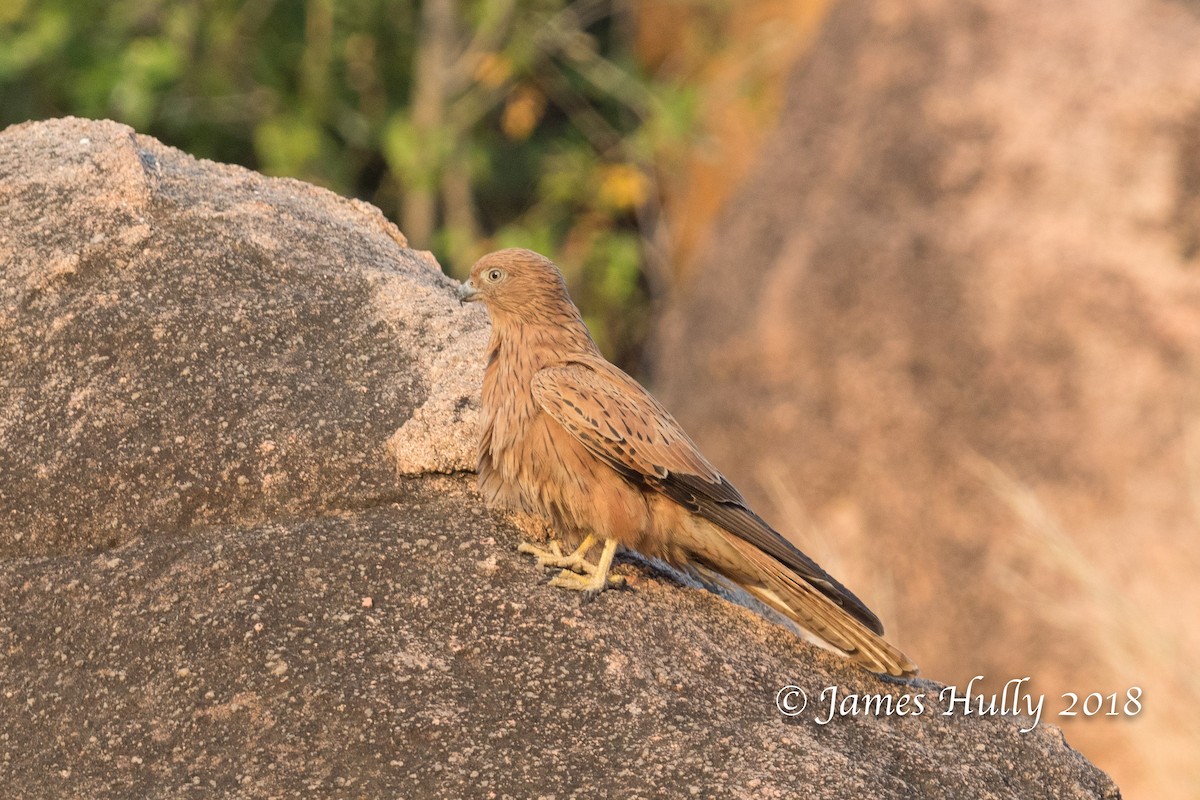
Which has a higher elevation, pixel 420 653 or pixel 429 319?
pixel 429 319

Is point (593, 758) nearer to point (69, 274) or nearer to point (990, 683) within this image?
point (69, 274)

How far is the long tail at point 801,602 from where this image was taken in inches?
151

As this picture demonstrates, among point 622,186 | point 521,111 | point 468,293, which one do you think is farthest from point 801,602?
point 521,111

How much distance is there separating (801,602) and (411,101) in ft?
33.1

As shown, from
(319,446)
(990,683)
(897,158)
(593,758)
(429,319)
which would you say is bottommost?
(593,758)

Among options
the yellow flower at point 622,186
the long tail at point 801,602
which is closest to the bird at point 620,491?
the long tail at point 801,602

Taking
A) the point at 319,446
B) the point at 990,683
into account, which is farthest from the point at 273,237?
the point at 990,683

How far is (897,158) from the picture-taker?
9.23 meters

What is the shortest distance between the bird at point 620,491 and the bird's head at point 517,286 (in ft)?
0.65

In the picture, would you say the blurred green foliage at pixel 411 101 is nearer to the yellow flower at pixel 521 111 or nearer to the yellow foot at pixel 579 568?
the yellow flower at pixel 521 111

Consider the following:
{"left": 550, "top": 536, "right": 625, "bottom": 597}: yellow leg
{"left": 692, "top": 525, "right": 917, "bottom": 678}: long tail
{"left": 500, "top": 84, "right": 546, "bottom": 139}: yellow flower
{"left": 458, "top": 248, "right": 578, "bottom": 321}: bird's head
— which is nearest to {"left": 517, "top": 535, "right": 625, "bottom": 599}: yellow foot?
{"left": 550, "top": 536, "right": 625, "bottom": 597}: yellow leg

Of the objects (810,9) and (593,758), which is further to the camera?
(810,9)

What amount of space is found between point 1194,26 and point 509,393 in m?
6.21

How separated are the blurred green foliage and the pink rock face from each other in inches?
126
